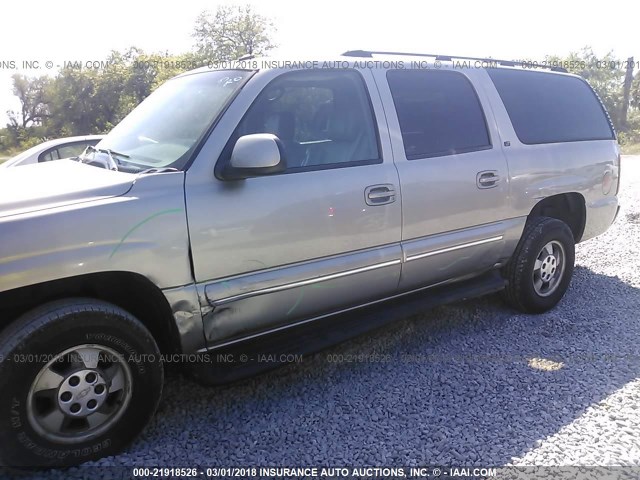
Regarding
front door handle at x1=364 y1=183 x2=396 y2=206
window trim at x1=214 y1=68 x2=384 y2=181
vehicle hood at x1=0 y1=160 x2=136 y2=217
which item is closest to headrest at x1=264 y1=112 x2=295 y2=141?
window trim at x1=214 y1=68 x2=384 y2=181

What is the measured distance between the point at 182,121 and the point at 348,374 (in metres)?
1.94

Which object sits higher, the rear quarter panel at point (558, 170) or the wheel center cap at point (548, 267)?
the rear quarter panel at point (558, 170)

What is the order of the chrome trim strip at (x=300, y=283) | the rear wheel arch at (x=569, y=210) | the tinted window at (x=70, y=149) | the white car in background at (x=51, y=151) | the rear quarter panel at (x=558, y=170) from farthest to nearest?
the tinted window at (x=70, y=149) → the white car in background at (x=51, y=151) → the rear wheel arch at (x=569, y=210) → the rear quarter panel at (x=558, y=170) → the chrome trim strip at (x=300, y=283)

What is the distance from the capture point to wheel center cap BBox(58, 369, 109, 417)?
92.5 inches

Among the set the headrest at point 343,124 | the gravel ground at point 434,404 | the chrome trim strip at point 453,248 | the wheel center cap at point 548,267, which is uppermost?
the headrest at point 343,124

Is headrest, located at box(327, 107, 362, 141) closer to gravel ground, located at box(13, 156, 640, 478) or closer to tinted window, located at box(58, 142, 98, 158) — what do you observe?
gravel ground, located at box(13, 156, 640, 478)

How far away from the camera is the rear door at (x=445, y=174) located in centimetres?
335

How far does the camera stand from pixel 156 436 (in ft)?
8.91

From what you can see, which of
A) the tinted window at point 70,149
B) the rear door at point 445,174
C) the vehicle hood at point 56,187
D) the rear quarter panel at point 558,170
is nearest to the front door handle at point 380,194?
the rear door at point 445,174

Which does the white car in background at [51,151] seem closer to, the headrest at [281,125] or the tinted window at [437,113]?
the headrest at [281,125]

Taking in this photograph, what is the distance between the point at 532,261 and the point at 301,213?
2340mm

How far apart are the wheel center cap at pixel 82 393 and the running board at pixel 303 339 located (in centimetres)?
47

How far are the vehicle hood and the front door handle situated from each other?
1370 mm

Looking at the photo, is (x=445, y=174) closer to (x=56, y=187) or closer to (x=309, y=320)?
(x=309, y=320)
